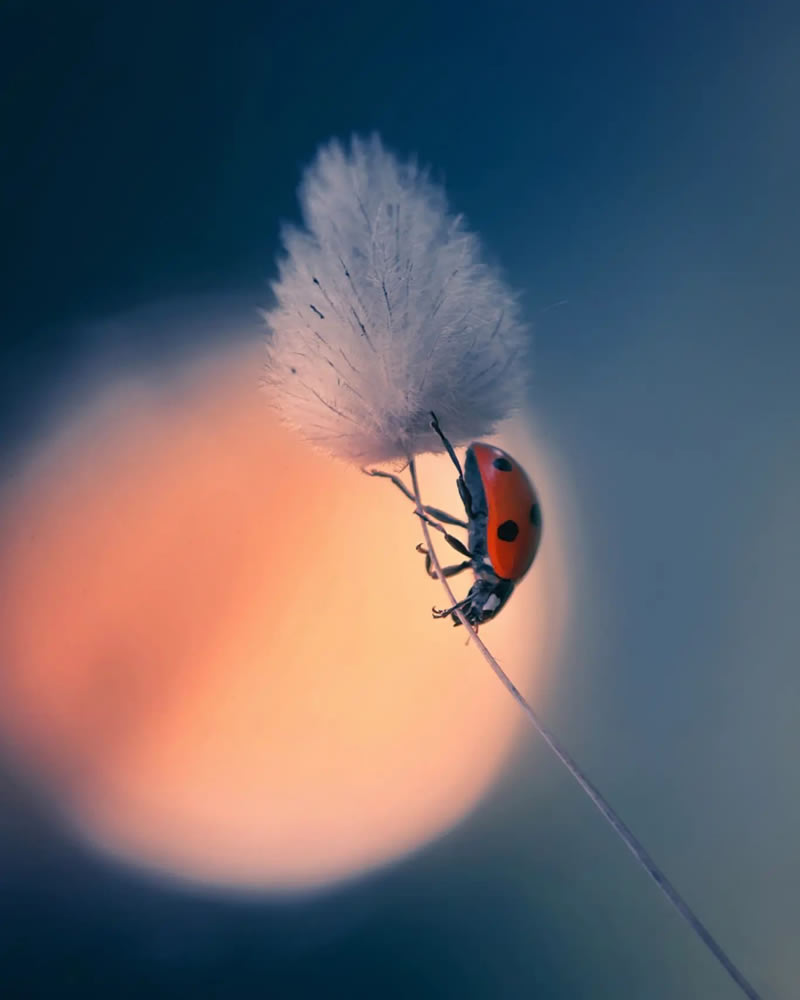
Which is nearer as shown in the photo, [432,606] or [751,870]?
[751,870]

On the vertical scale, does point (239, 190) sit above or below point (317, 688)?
Answer: above

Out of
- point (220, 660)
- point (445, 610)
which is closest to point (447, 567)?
point (445, 610)

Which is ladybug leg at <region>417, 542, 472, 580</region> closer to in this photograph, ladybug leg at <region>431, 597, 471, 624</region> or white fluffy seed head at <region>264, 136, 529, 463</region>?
ladybug leg at <region>431, 597, 471, 624</region>

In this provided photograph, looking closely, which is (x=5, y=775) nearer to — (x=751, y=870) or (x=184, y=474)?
(x=184, y=474)

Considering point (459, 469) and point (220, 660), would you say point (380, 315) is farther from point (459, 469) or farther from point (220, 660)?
point (220, 660)

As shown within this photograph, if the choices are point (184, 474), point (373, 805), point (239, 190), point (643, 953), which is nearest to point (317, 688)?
point (373, 805)

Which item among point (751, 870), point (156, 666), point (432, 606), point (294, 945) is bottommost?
point (751, 870)

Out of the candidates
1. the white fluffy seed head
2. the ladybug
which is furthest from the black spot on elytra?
the white fluffy seed head

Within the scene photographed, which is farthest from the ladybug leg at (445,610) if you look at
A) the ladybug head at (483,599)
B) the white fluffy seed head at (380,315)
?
the white fluffy seed head at (380,315)

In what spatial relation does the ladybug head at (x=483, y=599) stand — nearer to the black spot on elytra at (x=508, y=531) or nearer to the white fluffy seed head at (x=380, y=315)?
the black spot on elytra at (x=508, y=531)
